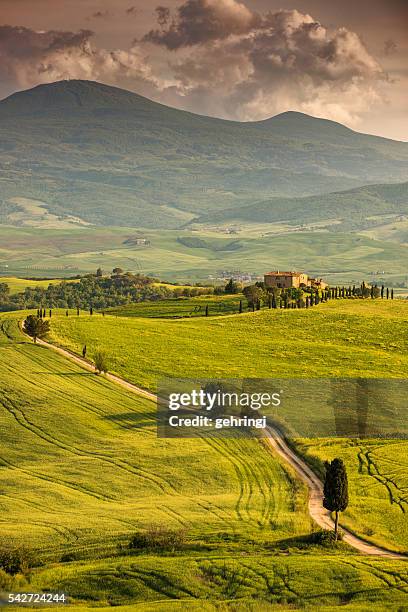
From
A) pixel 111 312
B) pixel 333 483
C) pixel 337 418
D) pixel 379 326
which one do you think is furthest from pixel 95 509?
pixel 111 312

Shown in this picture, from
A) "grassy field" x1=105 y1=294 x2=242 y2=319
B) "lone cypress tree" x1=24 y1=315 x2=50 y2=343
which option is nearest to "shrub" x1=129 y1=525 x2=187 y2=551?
"lone cypress tree" x1=24 y1=315 x2=50 y2=343

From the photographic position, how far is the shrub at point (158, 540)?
50875 mm

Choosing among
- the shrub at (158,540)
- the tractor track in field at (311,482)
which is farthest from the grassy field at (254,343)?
the shrub at (158,540)

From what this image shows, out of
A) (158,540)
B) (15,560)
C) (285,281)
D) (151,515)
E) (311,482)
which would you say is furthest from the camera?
(285,281)

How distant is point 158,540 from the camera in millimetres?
51188

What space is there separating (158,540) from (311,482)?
56.8ft

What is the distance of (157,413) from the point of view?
8325cm

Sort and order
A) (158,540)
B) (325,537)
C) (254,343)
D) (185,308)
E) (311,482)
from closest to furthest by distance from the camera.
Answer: (158,540), (325,537), (311,482), (254,343), (185,308)

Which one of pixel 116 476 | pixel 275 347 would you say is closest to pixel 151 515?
pixel 116 476

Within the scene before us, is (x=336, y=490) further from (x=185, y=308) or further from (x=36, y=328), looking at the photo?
(x=185, y=308)

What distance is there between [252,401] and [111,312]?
279 ft

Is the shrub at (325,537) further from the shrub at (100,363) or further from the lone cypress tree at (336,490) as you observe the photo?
the shrub at (100,363)

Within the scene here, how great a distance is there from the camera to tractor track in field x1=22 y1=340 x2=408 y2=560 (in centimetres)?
5191

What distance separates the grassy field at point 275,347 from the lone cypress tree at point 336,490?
7.99 m
